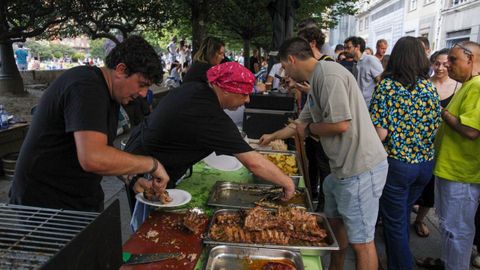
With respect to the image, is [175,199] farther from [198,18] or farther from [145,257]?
[198,18]

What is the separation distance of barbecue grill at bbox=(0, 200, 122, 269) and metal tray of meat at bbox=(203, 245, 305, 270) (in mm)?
626

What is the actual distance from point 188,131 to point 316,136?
98cm

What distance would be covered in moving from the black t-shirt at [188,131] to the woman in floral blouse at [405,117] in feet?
3.91

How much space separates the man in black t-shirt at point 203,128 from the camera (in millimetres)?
1957

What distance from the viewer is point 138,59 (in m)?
1.64

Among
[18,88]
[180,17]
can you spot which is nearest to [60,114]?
[18,88]

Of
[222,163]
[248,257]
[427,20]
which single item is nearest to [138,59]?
[248,257]

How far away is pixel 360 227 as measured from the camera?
2.32 metres

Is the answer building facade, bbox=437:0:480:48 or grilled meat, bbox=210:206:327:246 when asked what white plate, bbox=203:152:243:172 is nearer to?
grilled meat, bbox=210:206:327:246

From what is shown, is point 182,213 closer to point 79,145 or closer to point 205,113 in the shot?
point 205,113

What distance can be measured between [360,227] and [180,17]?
10.3 meters

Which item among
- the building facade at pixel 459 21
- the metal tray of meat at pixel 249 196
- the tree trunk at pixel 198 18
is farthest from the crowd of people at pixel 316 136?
the building facade at pixel 459 21

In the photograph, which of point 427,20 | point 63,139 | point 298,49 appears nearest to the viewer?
point 63,139

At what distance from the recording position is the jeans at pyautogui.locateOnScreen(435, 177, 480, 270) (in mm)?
2646
